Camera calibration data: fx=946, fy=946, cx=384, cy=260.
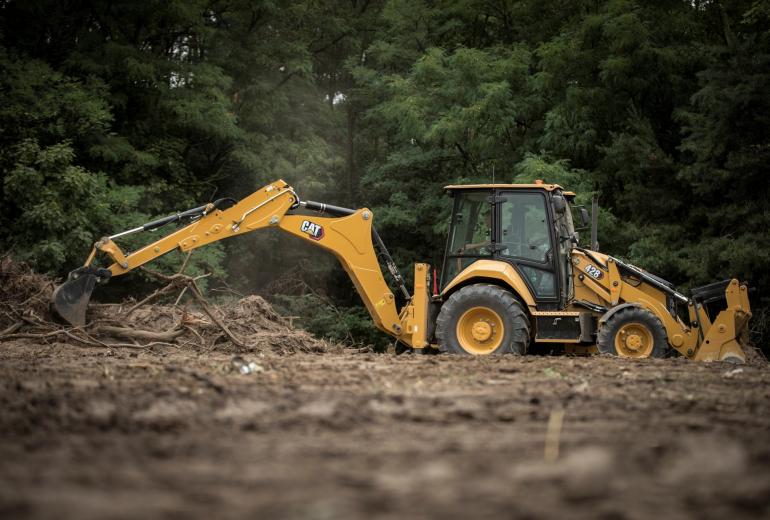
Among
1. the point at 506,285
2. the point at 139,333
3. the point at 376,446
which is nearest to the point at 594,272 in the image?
the point at 506,285

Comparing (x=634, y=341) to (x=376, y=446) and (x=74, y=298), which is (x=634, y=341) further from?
(x=376, y=446)

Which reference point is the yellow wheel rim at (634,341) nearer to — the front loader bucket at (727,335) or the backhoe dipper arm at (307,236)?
the front loader bucket at (727,335)

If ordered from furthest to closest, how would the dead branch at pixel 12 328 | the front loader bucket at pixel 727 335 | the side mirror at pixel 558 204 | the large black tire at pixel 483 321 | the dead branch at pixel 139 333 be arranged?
1. the dead branch at pixel 139 333
2. the dead branch at pixel 12 328
3. the side mirror at pixel 558 204
4. the front loader bucket at pixel 727 335
5. the large black tire at pixel 483 321

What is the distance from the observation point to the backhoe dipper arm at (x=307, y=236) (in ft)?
39.5

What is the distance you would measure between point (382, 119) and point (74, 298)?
17.6 meters

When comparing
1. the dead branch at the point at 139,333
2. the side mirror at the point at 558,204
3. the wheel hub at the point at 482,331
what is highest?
the side mirror at the point at 558,204

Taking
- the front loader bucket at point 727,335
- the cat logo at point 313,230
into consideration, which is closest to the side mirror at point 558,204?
the front loader bucket at point 727,335

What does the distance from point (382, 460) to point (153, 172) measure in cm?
2134

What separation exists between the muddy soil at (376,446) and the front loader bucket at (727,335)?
162 inches

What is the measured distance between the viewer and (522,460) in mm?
3867

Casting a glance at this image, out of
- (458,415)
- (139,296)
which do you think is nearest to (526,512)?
(458,415)

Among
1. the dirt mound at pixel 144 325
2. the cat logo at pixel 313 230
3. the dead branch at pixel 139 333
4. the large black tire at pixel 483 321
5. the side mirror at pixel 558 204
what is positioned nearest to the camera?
the large black tire at pixel 483 321

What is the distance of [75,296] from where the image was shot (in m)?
12.0

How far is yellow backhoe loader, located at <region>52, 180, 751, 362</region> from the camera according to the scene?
11.5 m
